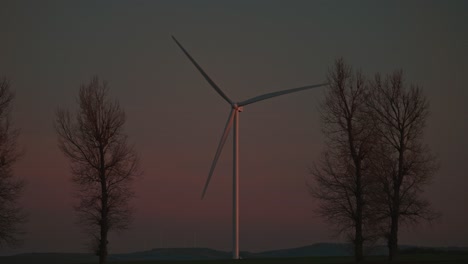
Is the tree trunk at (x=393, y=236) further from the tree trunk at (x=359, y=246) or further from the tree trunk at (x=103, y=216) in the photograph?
the tree trunk at (x=103, y=216)

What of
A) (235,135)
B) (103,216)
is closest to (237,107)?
(235,135)

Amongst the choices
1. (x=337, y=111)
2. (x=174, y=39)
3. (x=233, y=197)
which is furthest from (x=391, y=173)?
(x=174, y=39)

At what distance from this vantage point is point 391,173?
5091 centimetres

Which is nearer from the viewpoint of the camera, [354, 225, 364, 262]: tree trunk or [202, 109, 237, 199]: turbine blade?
[354, 225, 364, 262]: tree trunk

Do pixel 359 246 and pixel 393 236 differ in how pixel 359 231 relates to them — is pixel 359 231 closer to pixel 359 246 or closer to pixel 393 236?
pixel 359 246

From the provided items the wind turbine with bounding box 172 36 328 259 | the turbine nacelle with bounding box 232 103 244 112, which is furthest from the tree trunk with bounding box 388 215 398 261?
the turbine nacelle with bounding box 232 103 244 112

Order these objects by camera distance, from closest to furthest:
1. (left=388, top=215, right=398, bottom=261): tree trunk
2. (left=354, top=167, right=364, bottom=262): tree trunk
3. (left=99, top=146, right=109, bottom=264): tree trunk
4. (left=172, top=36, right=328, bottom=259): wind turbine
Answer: (left=388, top=215, right=398, bottom=261): tree trunk < (left=354, top=167, right=364, bottom=262): tree trunk < (left=99, top=146, right=109, bottom=264): tree trunk < (left=172, top=36, right=328, bottom=259): wind turbine

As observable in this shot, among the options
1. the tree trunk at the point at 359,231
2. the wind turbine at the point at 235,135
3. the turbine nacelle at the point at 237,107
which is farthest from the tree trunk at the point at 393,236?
the turbine nacelle at the point at 237,107

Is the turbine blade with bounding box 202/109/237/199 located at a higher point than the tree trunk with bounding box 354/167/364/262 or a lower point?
higher

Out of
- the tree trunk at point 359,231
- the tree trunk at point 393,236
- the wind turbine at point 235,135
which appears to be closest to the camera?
the tree trunk at point 393,236

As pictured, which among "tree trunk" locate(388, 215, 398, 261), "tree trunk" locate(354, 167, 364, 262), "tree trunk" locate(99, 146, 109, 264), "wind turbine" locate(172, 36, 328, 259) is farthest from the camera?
"wind turbine" locate(172, 36, 328, 259)

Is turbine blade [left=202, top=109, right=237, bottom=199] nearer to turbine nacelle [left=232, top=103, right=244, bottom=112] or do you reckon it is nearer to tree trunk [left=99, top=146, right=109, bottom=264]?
turbine nacelle [left=232, top=103, right=244, bottom=112]

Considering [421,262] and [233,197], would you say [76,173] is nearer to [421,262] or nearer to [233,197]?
[233,197]

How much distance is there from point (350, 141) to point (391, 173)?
3.95 meters
